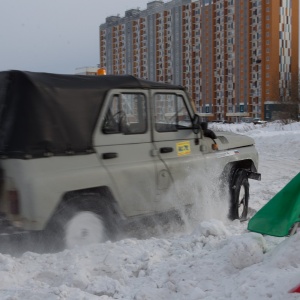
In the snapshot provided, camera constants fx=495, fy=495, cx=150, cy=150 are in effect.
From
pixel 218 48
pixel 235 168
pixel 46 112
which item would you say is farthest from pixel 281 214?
pixel 218 48

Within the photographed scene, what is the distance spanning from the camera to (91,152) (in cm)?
547

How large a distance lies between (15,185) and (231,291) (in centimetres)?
Result: 237

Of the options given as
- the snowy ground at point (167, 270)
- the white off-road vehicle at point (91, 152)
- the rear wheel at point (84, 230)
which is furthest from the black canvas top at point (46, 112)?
the snowy ground at point (167, 270)

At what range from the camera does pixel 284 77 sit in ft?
322

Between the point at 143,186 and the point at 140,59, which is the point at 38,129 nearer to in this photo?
the point at 143,186

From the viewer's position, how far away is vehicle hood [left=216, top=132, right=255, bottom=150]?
281 inches

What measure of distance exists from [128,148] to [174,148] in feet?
2.54

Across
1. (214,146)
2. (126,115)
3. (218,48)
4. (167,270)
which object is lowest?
(167,270)

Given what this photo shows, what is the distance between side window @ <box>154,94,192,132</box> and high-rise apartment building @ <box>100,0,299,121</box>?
3131 inches

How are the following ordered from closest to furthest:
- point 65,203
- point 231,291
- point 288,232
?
point 231,291 < point 288,232 < point 65,203

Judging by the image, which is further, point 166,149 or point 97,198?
point 166,149

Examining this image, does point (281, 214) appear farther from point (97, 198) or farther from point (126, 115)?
point (126, 115)

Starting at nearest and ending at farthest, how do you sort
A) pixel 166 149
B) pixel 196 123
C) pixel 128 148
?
pixel 128 148, pixel 166 149, pixel 196 123

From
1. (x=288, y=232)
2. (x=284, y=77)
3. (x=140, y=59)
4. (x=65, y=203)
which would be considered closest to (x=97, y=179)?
(x=65, y=203)
